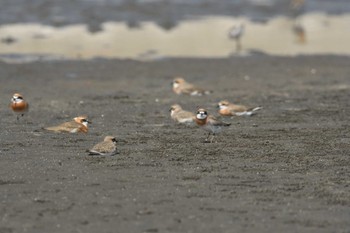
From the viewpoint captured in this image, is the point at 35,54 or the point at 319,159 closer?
the point at 319,159

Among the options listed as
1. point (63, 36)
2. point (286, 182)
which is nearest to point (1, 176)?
point (286, 182)

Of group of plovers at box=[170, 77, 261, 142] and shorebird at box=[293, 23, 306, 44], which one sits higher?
group of plovers at box=[170, 77, 261, 142]

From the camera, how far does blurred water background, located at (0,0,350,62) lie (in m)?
29.0

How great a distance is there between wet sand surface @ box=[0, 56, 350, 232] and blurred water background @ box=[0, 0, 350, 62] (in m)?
6.46

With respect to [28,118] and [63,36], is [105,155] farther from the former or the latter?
[63,36]

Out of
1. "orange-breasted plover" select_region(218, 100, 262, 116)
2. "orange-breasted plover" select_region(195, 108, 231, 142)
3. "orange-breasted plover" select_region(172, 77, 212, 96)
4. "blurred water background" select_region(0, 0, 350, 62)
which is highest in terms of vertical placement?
"orange-breasted plover" select_region(195, 108, 231, 142)

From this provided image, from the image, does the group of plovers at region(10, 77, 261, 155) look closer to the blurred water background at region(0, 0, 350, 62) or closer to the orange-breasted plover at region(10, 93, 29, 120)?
the orange-breasted plover at region(10, 93, 29, 120)

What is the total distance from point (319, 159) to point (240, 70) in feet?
38.2

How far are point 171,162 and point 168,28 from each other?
21.8 meters

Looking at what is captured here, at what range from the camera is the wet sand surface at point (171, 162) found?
999 centimetres

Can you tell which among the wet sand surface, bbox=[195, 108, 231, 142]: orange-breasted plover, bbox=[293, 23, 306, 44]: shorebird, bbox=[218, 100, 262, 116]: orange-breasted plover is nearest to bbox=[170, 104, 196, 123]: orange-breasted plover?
the wet sand surface

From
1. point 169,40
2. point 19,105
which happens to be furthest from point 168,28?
point 19,105

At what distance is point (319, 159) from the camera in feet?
43.1

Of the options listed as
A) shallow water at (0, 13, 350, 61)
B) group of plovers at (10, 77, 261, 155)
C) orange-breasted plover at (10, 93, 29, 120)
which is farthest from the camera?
shallow water at (0, 13, 350, 61)
